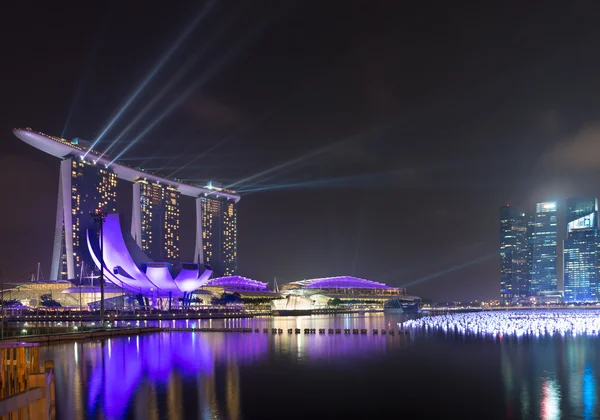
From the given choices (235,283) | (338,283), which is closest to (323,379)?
(235,283)

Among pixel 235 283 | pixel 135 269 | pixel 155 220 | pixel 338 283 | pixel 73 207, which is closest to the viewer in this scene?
pixel 135 269

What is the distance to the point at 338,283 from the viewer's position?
18850 cm

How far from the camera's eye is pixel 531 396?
62.2 ft

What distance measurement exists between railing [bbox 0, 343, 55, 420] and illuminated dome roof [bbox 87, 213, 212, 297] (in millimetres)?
71307

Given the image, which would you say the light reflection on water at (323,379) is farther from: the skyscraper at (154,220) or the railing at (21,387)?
the skyscraper at (154,220)

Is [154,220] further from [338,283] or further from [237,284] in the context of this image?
[338,283]

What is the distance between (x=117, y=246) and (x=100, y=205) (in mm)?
64078

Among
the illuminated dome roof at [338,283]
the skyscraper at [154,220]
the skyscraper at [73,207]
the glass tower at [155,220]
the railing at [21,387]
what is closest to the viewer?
the railing at [21,387]

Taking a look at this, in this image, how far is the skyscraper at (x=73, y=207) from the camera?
123125 millimetres

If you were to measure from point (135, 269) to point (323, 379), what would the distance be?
6776 cm

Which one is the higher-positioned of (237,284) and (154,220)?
(154,220)

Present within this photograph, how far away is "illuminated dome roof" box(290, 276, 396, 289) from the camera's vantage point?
186000 mm

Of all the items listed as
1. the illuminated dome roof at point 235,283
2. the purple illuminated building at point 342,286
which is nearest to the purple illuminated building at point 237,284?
the illuminated dome roof at point 235,283

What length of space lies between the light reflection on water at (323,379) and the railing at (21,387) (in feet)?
19.5
